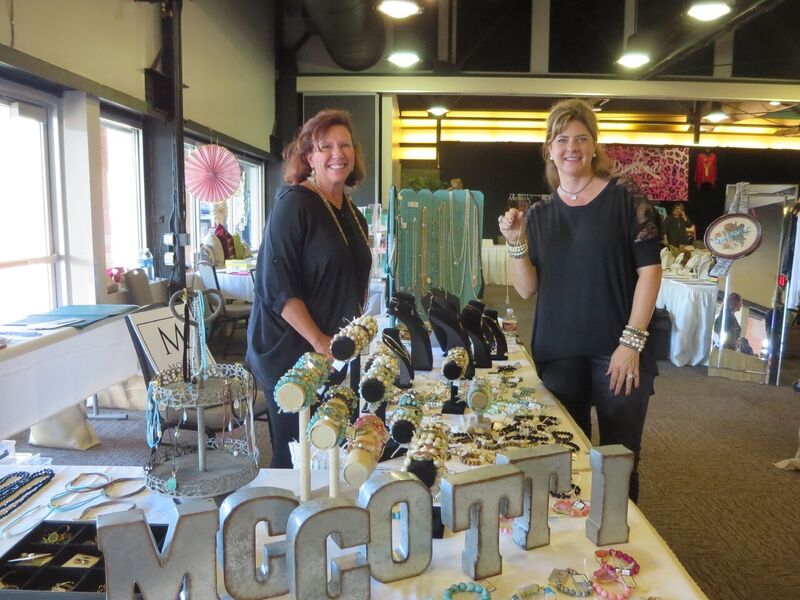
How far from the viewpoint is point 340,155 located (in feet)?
5.25

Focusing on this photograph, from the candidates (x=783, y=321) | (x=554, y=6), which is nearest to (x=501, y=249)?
(x=554, y=6)

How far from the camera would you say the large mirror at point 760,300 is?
432cm

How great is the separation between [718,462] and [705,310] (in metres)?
2.22

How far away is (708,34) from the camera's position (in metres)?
5.73

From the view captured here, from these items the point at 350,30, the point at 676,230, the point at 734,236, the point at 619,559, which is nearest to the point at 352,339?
the point at 619,559

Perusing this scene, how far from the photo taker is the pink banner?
1023 centimetres

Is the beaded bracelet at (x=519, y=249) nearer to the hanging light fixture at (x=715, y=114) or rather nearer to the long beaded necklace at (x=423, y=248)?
the long beaded necklace at (x=423, y=248)

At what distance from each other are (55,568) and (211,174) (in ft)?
13.7

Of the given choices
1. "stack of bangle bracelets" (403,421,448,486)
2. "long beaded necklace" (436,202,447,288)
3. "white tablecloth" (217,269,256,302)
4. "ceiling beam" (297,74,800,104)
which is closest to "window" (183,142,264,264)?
"white tablecloth" (217,269,256,302)

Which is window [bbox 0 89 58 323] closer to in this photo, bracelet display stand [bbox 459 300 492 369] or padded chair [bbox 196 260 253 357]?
padded chair [bbox 196 260 253 357]

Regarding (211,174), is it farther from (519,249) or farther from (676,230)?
(676,230)

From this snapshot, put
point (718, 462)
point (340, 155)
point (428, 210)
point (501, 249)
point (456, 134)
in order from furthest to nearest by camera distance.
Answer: point (456, 134) → point (501, 249) → point (428, 210) → point (718, 462) → point (340, 155)

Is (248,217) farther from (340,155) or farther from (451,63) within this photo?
(340,155)

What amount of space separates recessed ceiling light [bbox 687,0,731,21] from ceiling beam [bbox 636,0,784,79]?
0.65 metres
